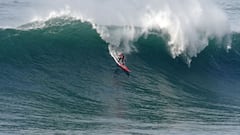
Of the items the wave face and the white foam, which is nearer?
the wave face

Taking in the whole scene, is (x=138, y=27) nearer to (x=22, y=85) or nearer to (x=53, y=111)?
(x=22, y=85)

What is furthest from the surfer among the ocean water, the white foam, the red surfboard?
the white foam

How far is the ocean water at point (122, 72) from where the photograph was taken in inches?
875

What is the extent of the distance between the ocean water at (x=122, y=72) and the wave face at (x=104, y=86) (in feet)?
0.11

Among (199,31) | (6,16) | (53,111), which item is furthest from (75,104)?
(6,16)

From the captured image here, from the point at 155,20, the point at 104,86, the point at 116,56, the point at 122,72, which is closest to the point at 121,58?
the point at 122,72

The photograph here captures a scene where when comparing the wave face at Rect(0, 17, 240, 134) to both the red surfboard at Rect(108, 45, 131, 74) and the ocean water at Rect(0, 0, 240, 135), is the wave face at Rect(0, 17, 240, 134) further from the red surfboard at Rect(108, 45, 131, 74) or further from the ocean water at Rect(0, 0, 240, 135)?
the red surfboard at Rect(108, 45, 131, 74)

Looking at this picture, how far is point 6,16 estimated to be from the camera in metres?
39.4

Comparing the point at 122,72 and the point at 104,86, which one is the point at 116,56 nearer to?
the point at 122,72

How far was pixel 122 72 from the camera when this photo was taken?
2791cm

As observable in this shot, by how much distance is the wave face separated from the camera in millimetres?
21922

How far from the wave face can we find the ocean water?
0.03m

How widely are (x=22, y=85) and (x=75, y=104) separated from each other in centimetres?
252

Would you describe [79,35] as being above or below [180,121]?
above
